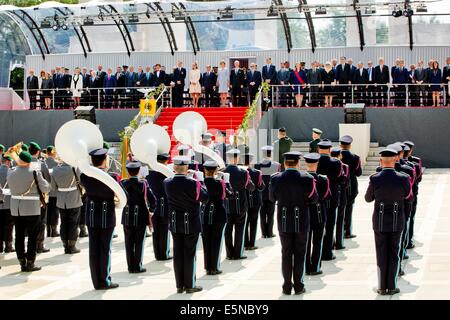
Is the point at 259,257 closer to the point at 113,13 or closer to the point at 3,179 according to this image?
the point at 3,179

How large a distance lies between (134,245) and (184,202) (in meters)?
2.25

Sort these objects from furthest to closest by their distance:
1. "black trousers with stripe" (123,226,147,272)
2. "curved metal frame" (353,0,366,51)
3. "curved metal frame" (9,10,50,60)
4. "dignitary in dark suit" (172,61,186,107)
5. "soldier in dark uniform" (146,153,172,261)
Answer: "curved metal frame" (9,10,50,60) → "curved metal frame" (353,0,366,51) → "dignitary in dark suit" (172,61,186,107) → "soldier in dark uniform" (146,153,172,261) → "black trousers with stripe" (123,226,147,272)

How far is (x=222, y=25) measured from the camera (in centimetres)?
3509

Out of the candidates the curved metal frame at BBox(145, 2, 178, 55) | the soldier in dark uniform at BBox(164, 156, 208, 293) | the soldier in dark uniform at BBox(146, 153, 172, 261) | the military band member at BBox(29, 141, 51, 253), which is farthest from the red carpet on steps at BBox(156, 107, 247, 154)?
the soldier in dark uniform at BBox(164, 156, 208, 293)

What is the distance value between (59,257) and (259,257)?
3508 millimetres

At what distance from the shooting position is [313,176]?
1225 centimetres

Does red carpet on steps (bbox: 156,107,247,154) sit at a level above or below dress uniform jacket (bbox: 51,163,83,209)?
above

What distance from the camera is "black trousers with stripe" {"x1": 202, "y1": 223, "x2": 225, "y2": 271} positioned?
13.0m

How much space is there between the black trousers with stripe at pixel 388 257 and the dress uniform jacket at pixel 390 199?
99 mm

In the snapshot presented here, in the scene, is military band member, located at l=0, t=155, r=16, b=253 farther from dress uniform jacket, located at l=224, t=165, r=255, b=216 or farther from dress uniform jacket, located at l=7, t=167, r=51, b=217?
dress uniform jacket, located at l=224, t=165, r=255, b=216

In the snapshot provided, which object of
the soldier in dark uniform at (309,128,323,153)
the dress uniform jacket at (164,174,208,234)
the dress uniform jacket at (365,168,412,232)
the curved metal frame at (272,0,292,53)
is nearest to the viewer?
the dress uniform jacket at (365,168,412,232)

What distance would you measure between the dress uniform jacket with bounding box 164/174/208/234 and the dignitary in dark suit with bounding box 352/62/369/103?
19.1 metres

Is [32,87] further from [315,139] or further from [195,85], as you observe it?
[315,139]

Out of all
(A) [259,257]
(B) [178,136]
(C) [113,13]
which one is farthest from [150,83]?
(A) [259,257]
